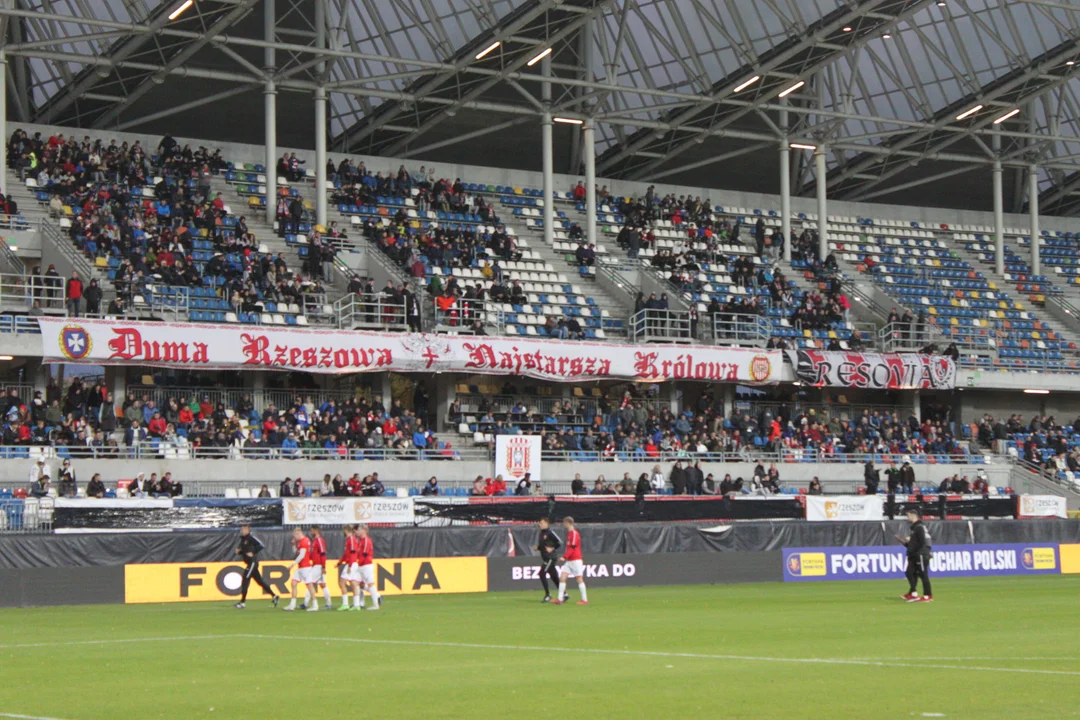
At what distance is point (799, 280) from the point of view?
57.1 m

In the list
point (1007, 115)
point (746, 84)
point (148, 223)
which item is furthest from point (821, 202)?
point (148, 223)

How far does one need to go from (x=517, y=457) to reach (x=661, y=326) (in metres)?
9.97

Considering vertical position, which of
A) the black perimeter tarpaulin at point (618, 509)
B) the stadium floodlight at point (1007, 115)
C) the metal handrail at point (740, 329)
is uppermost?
the stadium floodlight at point (1007, 115)

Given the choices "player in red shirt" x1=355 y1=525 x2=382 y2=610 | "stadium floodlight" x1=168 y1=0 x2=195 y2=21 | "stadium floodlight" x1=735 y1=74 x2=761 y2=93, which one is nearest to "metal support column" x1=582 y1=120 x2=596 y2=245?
"stadium floodlight" x1=735 y1=74 x2=761 y2=93

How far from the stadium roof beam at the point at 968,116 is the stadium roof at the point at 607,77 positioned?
0.38 feet

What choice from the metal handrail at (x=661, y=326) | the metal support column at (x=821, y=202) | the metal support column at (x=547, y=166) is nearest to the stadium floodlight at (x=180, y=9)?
the metal support column at (x=547, y=166)

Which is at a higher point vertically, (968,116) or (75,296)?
(968,116)

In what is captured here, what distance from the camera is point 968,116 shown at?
59.0 meters

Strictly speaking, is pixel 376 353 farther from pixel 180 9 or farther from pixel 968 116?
pixel 968 116

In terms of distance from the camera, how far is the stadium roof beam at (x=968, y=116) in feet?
177

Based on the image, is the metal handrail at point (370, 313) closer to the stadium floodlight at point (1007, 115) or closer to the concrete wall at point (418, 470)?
the concrete wall at point (418, 470)

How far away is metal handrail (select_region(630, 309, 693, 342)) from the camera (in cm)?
4906

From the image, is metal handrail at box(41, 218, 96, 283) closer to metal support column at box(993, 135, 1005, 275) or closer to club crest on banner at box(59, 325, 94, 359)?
club crest on banner at box(59, 325, 94, 359)

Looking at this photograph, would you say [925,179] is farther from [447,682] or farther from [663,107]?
[447,682]
